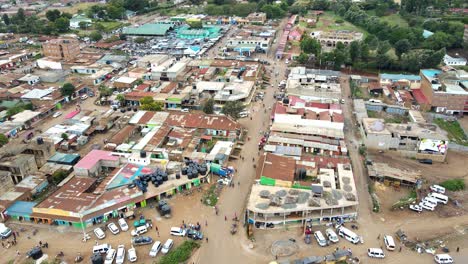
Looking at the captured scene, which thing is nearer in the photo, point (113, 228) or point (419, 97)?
point (113, 228)

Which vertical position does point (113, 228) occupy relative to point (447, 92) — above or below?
below

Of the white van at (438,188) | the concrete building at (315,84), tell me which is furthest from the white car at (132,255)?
the concrete building at (315,84)

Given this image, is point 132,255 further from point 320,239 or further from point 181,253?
point 320,239

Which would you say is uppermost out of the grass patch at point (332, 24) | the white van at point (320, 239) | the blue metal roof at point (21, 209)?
the grass patch at point (332, 24)

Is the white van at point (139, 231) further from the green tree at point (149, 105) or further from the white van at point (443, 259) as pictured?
the white van at point (443, 259)

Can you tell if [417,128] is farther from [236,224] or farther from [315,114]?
[236,224]

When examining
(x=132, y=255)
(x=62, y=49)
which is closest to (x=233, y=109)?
(x=132, y=255)

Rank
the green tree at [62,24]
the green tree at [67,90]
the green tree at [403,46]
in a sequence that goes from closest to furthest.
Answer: the green tree at [67,90], the green tree at [403,46], the green tree at [62,24]

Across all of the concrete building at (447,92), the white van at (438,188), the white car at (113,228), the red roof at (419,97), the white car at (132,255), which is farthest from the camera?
the red roof at (419,97)
